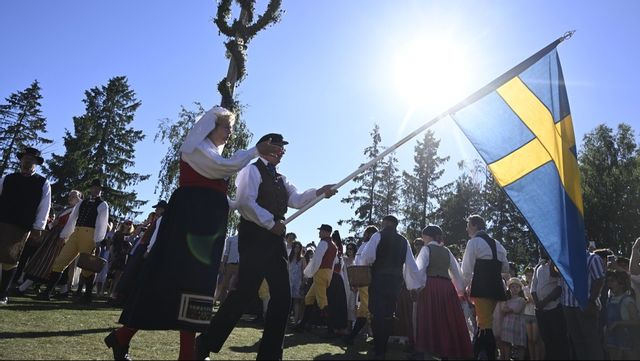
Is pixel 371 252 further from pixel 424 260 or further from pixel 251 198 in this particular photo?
pixel 251 198

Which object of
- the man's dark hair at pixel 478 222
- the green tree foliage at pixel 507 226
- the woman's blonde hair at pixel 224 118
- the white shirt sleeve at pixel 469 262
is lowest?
the white shirt sleeve at pixel 469 262

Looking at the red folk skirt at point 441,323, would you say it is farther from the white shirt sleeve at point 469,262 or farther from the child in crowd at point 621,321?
the child in crowd at point 621,321

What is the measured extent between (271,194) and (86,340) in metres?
2.98

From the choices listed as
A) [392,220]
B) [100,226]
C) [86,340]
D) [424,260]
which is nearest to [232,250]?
[100,226]

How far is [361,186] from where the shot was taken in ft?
132

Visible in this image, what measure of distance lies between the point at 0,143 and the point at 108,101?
33.6ft

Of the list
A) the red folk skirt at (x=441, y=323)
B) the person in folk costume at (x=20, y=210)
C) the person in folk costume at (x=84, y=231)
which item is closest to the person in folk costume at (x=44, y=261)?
the person in folk costume at (x=84, y=231)

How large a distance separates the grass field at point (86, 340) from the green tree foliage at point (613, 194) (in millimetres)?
34679

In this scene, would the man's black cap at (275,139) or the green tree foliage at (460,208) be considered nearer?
the man's black cap at (275,139)

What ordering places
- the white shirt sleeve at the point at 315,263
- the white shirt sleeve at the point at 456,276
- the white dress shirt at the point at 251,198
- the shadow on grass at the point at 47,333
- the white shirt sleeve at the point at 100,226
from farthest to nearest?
the white shirt sleeve at the point at 315,263, the white shirt sleeve at the point at 100,226, the white shirt sleeve at the point at 456,276, the shadow on grass at the point at 47,333, the white dress shirt at the point at 251,198

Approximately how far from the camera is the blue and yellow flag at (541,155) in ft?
15.5

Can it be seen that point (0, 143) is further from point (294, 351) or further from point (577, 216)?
point (577, 216)

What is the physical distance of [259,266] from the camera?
4.08 meters

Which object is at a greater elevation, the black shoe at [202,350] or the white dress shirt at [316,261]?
the white dress shirt at [316,261]
